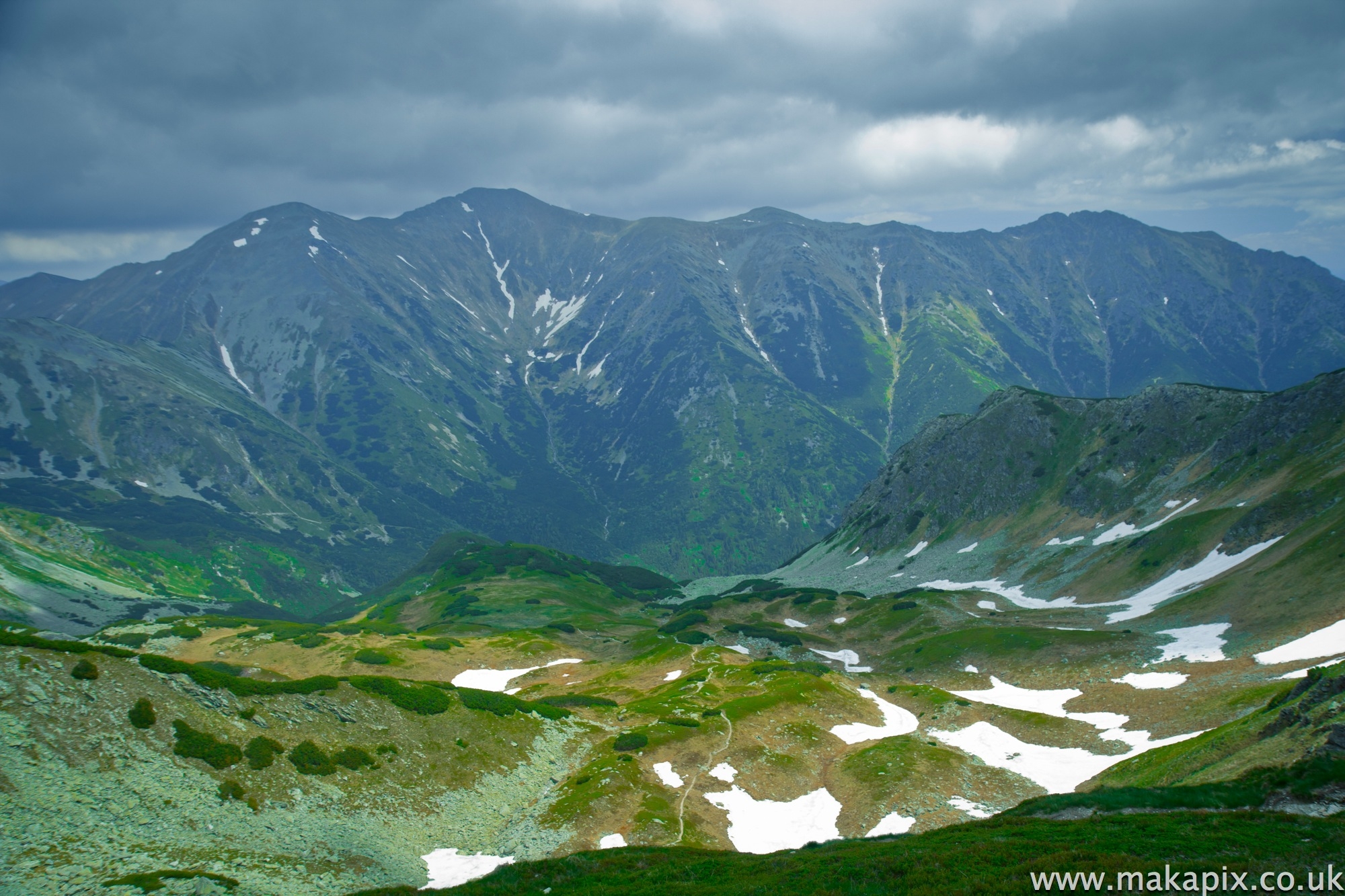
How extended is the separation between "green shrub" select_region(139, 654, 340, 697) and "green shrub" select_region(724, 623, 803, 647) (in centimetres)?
8177

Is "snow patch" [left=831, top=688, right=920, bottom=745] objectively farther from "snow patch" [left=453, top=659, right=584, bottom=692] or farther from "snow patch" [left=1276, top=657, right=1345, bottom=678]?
"snow patch" [left=453, top=659, right=584, bottom=692]

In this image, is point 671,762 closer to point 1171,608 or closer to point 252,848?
point 252,848

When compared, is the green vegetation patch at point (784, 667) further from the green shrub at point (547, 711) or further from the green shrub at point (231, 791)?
the green shrub at point (231, 791)

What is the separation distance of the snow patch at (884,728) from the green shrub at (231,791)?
49.7 meters

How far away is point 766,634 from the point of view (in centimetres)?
12975

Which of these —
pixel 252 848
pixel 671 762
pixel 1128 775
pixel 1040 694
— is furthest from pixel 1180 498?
pixel 252 848

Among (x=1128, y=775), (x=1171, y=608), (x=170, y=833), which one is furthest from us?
(x=1171, y=608)

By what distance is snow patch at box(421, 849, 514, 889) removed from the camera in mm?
42562

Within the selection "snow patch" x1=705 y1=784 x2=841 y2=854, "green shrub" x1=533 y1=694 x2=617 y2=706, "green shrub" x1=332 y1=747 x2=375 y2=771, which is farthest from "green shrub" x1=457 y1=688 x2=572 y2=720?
"snow patch" x1=705 y1=784 x2=841 y2=854

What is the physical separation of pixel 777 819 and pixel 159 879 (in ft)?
128

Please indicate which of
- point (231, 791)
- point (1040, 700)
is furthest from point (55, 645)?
point (1040, 700)

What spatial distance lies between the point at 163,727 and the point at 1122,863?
159ft

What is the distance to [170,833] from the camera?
36906 millimetres

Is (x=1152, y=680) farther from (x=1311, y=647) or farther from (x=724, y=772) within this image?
(x=724, y=772)
